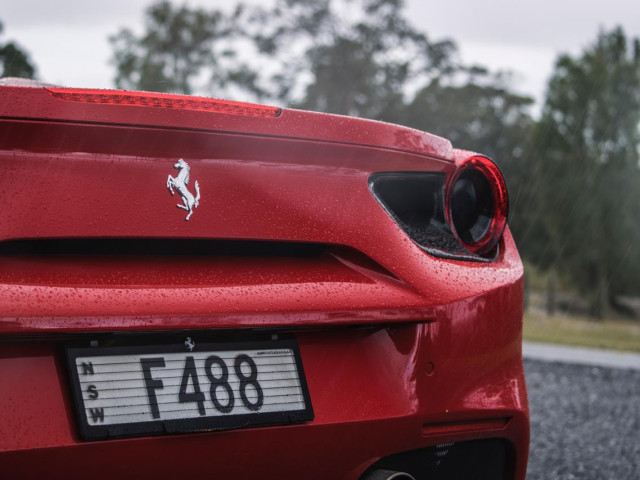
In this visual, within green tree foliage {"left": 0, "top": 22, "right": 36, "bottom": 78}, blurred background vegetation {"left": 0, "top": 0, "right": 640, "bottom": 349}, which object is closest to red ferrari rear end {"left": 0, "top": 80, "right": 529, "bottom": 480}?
green tree foliage {"left": 0, "top": 22, "right": 36, "bottom": 78}

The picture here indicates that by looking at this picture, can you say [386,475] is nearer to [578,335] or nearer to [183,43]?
[578,335]

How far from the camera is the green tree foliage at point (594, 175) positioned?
1409 inches

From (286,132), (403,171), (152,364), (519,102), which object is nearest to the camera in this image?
(152,364)

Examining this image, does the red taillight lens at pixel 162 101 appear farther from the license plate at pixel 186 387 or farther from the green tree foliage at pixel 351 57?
the green tree foliage at pixel 351 57

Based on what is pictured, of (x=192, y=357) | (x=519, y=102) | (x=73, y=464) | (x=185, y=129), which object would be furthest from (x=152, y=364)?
(x=519, y=102)

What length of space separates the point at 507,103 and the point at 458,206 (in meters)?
41.5

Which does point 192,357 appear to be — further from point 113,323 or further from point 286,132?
point 286,132

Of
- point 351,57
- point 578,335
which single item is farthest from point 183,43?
point 578,335

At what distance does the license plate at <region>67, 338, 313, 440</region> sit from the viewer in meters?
1.54

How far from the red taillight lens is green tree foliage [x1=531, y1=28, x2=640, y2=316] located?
119ft

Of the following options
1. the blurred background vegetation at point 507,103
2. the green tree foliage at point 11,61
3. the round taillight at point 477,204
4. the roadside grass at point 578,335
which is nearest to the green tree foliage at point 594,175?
the blurred background vegetation at point 507,103

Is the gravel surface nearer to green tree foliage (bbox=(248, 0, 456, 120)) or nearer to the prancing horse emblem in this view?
the prancing horse emblem

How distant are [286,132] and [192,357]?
1.73 ft

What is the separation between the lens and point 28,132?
157cm
